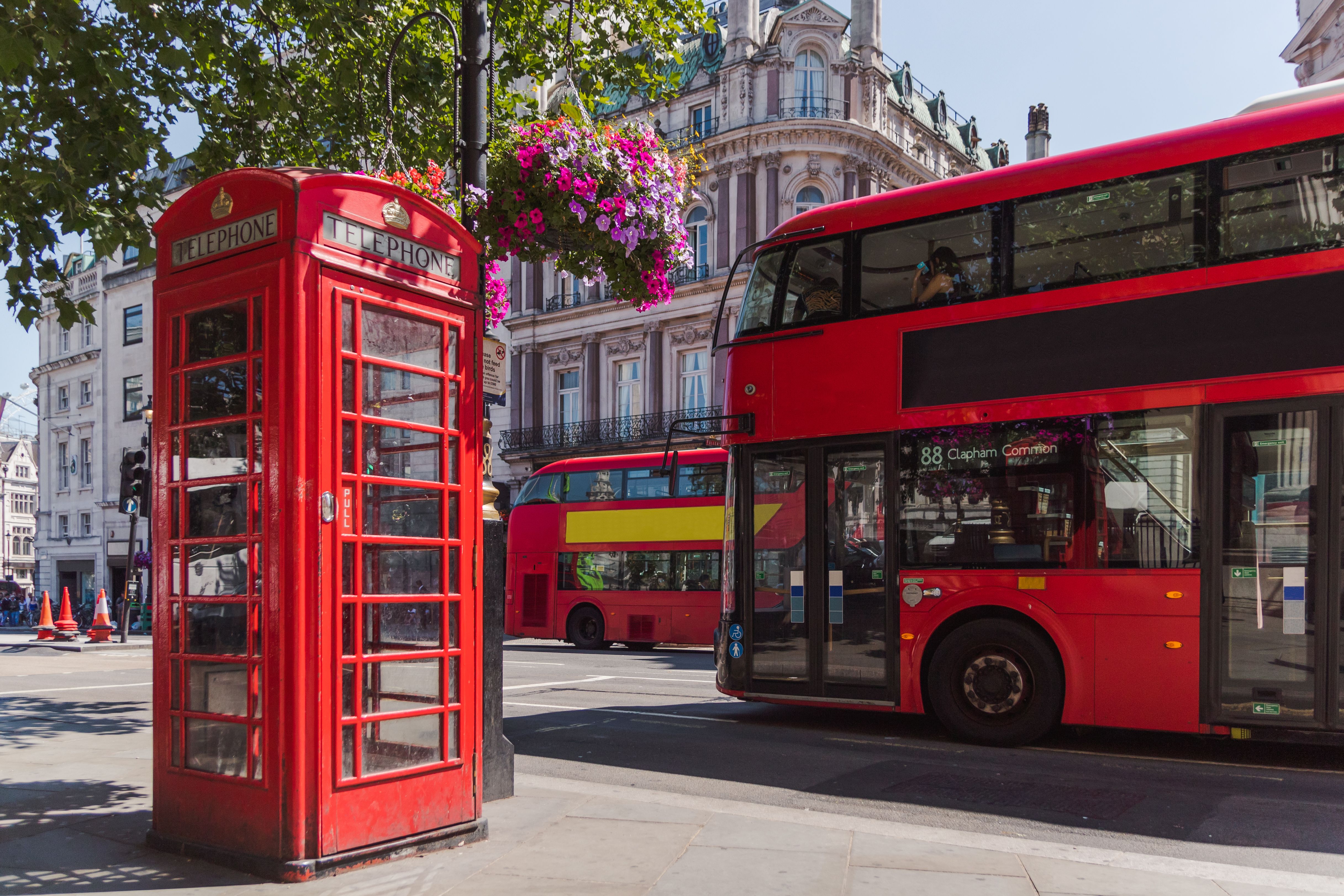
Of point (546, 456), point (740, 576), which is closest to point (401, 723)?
point (740, 576)

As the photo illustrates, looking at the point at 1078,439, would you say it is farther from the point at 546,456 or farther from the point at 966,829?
the point at 546,456

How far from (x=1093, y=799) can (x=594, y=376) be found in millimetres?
27886

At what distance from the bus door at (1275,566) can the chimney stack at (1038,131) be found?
36.0 metres

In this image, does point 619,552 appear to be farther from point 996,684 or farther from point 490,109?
point 490,109

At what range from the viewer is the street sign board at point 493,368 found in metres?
5.49

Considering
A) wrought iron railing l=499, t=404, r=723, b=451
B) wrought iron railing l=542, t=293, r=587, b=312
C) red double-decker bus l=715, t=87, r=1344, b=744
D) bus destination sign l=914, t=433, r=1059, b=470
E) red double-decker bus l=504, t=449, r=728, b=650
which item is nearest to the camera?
red double-decker bus l=715, t=87, r=1344, b=744

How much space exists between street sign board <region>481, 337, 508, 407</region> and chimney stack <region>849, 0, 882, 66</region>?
27.9 metres

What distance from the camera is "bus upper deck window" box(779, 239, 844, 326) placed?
9008 mm

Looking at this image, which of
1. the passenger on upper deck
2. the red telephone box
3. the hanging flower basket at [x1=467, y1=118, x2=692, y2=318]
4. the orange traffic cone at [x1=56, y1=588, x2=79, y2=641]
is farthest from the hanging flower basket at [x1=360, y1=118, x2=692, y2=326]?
the orange traffic cone at [x1=56, y1=588, x2=79, y2=641]

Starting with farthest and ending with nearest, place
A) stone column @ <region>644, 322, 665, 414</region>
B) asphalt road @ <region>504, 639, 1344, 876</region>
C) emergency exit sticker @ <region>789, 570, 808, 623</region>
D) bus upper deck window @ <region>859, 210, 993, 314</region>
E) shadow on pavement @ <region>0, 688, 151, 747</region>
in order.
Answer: stone column @ <region>644, 322, 665, 414</region> → emergency exit sticker @ <region>789, 570, 808, 623</region> → shadow on pavement @ <region>0, 688, 151, 747</region> → bus upper deck window @ <region>859, 210, 993, 314</region> → asphalt road @ <region>504, 639, 1344, 876</region>

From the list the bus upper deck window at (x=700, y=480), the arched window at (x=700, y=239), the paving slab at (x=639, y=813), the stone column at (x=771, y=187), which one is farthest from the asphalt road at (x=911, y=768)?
the arched window at (x=700, y=239)

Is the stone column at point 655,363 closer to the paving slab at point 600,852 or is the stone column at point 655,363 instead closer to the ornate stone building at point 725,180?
the ornate stone building at point 725,180

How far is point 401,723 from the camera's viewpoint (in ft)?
15.1

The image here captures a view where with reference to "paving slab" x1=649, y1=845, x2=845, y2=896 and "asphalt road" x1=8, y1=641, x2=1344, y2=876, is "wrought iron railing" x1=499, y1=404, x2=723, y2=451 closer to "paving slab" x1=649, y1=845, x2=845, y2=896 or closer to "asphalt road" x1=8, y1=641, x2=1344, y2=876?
"asphalt road" x1=8, y1=641, x2=1344, y2=876
